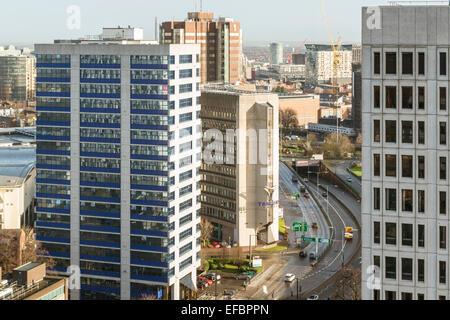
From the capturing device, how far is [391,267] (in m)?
12.4

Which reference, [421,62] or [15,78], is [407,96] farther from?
[15,78]

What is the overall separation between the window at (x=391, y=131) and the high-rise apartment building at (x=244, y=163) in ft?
98.8

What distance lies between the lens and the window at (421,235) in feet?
40.3

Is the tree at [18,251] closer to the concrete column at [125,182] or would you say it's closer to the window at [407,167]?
the concrete column at [125,182]

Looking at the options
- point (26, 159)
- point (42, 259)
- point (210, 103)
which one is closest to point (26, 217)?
point (26, 159)

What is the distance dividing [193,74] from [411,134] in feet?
73.5

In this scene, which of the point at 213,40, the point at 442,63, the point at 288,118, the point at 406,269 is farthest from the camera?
the point at 288,118

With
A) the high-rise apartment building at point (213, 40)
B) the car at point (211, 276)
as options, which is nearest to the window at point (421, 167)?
the car at point (211, 276)

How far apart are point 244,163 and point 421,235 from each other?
31.4 metres

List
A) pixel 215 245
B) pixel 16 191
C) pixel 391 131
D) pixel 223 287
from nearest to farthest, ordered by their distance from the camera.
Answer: pixel 391 131 → pixel 223 287 → pixel 16 191 → pixel 215 245

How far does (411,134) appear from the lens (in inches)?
489

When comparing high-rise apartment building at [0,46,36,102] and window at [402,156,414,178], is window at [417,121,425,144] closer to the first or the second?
window at [402,156,414,178]

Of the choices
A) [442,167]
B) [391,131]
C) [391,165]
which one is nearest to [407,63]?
[391,131]

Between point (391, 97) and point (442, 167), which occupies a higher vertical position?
point (391, 97)
